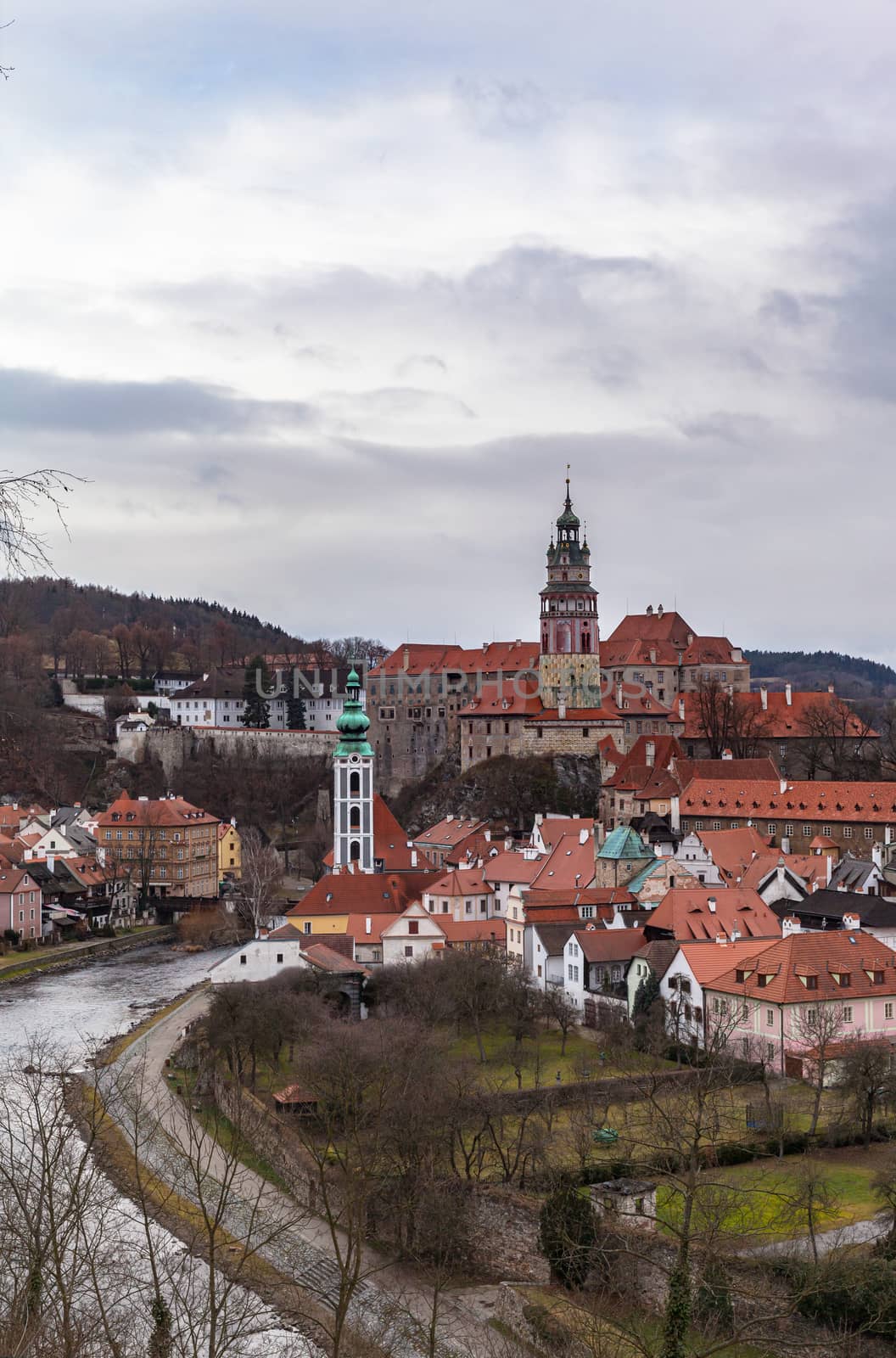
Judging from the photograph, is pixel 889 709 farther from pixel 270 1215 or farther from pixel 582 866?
pixel 270 1215

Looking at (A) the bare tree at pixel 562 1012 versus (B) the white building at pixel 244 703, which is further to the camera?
(B) the white building at pixel 244 703

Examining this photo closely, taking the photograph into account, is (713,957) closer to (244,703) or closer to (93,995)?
(93,995)

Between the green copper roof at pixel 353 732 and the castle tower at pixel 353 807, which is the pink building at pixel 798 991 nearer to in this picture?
the castle tower at pixel 353 807

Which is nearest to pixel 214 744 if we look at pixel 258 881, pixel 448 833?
pixel 258 881

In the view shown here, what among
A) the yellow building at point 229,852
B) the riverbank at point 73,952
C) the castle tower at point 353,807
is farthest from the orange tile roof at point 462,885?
the yellow building at point 229,852

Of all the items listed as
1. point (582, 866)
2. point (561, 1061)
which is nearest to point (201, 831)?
point (582, 866)

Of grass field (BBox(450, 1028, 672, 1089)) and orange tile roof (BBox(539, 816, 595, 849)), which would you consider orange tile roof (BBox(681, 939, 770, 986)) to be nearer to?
grass field (BBox(450, 1028, 672, 1089))
